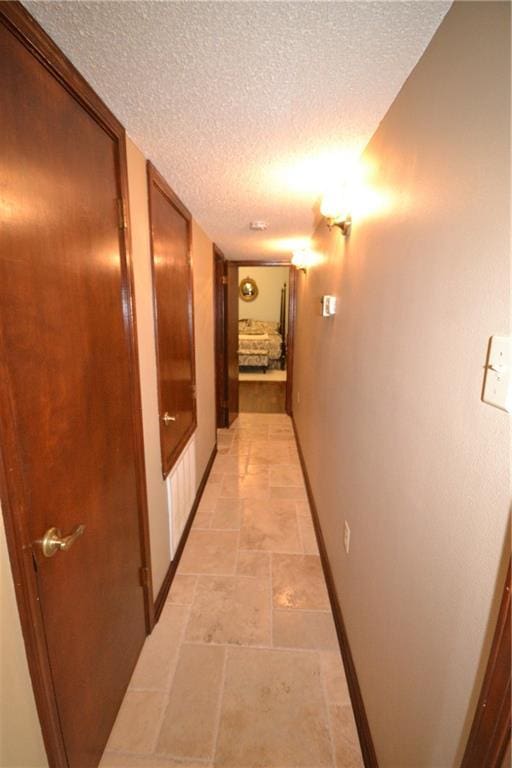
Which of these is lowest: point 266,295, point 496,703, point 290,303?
point 496,703

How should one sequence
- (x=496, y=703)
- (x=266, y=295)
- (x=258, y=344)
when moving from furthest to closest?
(x=266, y=295), (x=258, y=344), (x=496, y=703)

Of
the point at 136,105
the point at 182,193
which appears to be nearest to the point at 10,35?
the point at 136,105

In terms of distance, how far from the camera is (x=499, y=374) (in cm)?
55

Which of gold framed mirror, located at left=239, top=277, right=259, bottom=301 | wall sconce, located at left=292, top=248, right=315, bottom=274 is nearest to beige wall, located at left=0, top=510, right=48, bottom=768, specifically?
wall sconce, located at left=292, top=248, right=315, bottom=274

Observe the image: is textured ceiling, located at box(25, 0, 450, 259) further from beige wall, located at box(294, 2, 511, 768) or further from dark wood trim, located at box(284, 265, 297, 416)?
dark wood trim, located at box(284, 265, 297, 416)

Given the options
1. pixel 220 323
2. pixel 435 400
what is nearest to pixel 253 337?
pixel 220 323

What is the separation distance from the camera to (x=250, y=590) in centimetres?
183

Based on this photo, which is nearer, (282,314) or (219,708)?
(219,708)

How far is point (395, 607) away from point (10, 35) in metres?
1.75

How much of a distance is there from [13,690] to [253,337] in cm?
716

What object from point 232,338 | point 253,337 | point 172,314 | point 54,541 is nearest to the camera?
point 54,541

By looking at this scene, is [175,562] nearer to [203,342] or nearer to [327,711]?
[327,711]

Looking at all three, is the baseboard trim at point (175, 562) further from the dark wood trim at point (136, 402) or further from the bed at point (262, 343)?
the bed at point (262, 343)

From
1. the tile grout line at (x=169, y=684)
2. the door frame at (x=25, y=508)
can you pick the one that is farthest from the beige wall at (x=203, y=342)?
the door frame at (x=25, y=508)
